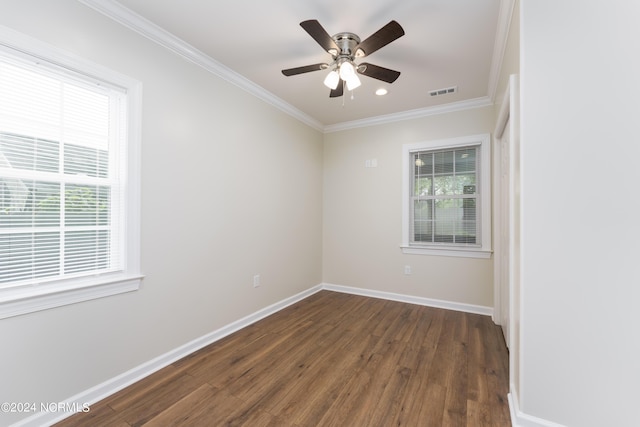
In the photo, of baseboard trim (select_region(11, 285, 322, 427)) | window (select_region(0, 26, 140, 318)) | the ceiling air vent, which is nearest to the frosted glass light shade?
window (select_region(0, 26, 140, 318))

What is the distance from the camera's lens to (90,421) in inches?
66.6

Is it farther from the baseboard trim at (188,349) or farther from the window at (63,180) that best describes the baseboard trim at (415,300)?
the window at (63,180)

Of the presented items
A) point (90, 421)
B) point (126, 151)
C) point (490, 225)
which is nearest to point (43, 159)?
point (126, 151)

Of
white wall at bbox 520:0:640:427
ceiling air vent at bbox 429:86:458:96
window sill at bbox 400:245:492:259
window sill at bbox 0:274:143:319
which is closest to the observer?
white wall at bbox 520:0:640:427

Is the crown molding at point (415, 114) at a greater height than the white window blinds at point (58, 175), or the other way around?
the crown molding at point (415, 114)

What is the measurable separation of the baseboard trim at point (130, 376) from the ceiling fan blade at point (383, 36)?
9.33 feet

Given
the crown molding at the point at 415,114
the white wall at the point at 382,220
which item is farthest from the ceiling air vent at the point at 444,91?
the white wall at the point at 382,220

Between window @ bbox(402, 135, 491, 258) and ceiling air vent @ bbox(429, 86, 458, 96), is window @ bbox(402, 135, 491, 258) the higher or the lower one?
the lower one

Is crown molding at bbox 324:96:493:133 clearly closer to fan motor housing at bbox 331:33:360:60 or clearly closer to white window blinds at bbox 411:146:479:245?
white window blinds at bbox 411:146:479:245

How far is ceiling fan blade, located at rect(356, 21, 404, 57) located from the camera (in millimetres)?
1719

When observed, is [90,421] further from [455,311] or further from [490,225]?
[490,225]

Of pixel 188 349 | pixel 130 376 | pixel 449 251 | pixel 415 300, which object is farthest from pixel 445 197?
pixel 130 376

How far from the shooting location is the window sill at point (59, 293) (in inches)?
61.0

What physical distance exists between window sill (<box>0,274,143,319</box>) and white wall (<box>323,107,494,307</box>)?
9.76 ft
